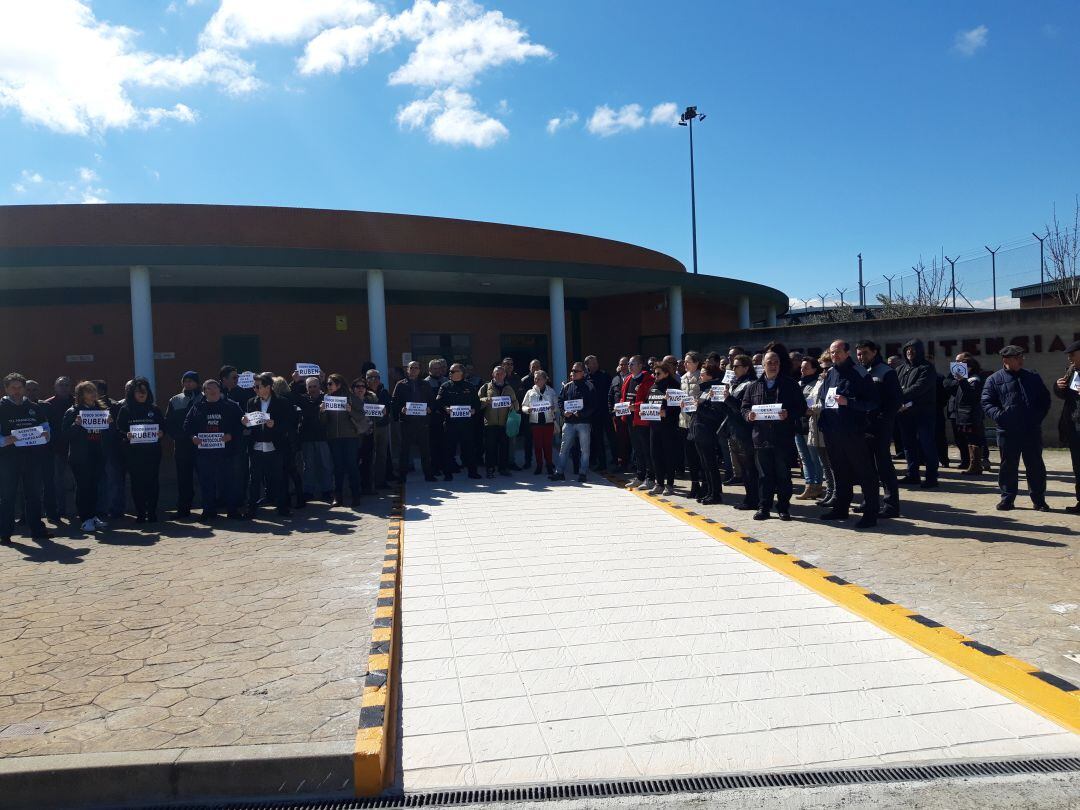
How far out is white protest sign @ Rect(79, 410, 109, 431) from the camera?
8.70 metres

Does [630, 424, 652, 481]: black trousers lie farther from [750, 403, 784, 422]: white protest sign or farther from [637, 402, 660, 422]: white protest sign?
[750, 403, 784, 422]: white protest sign

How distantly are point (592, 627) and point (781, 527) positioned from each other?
356 centimetres

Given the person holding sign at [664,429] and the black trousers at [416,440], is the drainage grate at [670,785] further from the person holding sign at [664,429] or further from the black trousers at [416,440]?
the black trousers at [416,440]

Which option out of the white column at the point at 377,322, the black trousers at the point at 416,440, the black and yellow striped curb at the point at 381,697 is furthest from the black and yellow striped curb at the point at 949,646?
the white column at the point at 377,322

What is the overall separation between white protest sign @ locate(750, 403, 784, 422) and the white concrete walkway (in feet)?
6.42

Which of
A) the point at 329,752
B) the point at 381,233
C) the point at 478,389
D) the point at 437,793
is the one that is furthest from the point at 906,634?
the point at 381,233

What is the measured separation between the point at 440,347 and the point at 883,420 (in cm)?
1290

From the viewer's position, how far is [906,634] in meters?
4.50

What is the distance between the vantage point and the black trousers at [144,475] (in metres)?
8.82

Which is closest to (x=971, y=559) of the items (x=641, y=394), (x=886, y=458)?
(x=886, y=458)

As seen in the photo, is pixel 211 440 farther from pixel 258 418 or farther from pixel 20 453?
pixel 20 453

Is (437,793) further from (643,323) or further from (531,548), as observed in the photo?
(643,323)

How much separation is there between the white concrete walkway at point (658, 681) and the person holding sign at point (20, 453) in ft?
16.3

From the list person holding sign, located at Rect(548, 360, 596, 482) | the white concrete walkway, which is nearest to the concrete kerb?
the white concrete walkway
